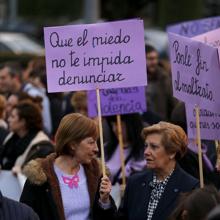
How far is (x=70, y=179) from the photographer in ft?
21.2

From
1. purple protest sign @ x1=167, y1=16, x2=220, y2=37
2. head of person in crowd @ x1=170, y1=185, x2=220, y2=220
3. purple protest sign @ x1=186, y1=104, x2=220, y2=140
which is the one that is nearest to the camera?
head of person in crowd @ x1=170, y1=185, x2=220, y2=220

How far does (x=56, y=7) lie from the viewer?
39.5 meters

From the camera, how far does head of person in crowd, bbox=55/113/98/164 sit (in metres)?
6.46

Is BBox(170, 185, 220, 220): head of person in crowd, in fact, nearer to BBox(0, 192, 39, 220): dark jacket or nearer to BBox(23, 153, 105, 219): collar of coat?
BBox(0, 192, 39, 220): dark jacket

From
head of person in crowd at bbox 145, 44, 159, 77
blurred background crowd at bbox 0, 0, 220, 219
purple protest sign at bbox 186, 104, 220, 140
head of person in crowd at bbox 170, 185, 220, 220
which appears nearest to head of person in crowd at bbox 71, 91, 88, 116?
blurred background crowd at bbox 0, 0, 220, 219

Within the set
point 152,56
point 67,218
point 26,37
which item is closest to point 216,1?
point 26,37

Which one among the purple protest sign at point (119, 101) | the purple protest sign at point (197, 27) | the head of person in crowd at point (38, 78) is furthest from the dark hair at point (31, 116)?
the head of person in crowd at point (38, 78)

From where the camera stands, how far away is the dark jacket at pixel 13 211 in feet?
17.1

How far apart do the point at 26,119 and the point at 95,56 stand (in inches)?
89.6

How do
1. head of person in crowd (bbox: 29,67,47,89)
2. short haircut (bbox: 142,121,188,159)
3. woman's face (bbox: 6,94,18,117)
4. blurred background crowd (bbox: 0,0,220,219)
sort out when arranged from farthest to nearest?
head of person in crowd (bbox: 29,67,47,89), woman's face (bbox: 6,94,18,117), blurred background crowd (bbox: 0,0,220,219), short haircut (bbox: 142,121,188,159)

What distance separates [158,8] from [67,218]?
3018cm

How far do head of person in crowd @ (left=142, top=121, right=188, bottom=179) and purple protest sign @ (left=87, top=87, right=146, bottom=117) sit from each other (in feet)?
5.87

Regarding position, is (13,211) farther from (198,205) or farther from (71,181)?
(71,181)

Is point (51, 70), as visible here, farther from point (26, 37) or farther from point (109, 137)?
point (26, 37)
